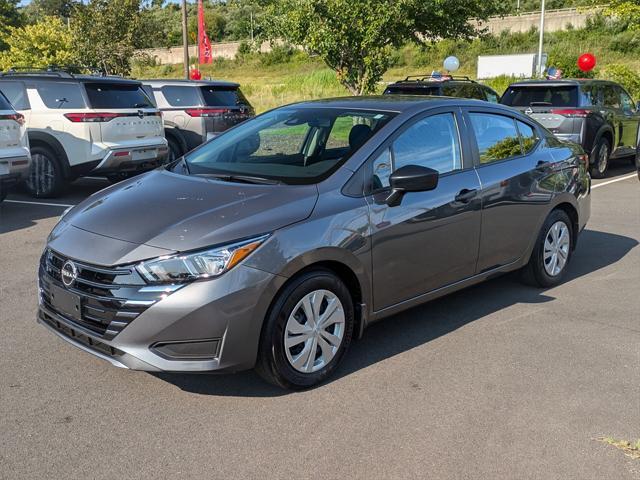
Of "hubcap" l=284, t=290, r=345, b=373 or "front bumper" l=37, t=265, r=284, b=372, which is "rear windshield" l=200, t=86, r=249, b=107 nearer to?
"hubcap" l=284, t=290, r=345, b=373

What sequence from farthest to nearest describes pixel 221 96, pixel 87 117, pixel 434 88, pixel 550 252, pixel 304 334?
pixel 221 96, pixel 434 88, pixel 87 117, pixel 550 252, pixel 304 334

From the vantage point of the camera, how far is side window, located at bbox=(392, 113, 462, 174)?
14.4 ft

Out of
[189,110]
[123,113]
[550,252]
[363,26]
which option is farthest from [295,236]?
[363,26]

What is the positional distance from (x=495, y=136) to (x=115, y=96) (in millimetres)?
6791

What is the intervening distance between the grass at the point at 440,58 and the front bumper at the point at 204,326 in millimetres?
31687

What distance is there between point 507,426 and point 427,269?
126 cm

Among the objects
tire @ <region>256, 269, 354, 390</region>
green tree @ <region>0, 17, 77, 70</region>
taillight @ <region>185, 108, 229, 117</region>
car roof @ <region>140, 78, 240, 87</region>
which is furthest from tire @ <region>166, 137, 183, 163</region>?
green tree @ <region>0, 17, 77, 70</region>

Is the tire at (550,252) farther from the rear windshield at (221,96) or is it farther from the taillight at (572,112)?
Answer: the rear windshield at (221,96)

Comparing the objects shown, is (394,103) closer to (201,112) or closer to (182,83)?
(201,112)

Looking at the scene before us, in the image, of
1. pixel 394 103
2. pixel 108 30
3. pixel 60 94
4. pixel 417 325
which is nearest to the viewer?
pixel 394 103

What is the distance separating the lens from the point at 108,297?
3.45 metres

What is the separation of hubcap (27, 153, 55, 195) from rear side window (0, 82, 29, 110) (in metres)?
0.76

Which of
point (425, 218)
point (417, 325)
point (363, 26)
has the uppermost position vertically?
point (363, 26)

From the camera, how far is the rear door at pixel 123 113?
9867mm
